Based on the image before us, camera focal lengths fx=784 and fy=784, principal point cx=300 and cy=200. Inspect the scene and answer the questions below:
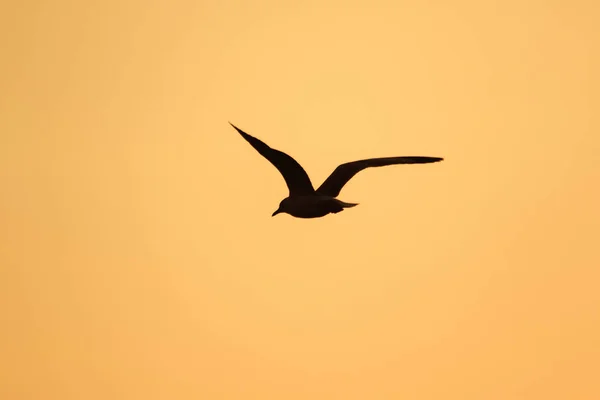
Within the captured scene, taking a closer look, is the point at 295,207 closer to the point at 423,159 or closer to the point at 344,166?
the point at 344,166

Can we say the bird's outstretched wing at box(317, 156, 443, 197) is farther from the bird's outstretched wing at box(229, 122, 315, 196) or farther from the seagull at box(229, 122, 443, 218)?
the bird's outstretched wing at box(229, 122, 315, 196)

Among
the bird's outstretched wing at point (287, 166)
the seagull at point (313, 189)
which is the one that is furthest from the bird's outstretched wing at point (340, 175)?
the bird's outstretched wing at point (287, 166)

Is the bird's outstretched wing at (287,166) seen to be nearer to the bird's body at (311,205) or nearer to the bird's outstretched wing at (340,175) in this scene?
the bird's body at (311,205)

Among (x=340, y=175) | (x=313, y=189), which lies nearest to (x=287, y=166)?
(x=313, y=189)

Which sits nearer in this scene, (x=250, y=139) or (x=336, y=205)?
(x=250, y=139)

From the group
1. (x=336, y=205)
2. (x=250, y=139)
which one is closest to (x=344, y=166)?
(x=336, y=205)

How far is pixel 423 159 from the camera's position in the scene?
3934mm

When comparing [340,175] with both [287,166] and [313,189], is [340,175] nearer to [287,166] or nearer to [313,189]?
[313,189]

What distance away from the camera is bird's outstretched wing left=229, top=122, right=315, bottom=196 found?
3632 mm

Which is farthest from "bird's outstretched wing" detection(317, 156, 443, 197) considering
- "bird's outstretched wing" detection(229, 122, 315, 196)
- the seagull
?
"bird's outstretched wing" detection(229, 122, 315, 196)

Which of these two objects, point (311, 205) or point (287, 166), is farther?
point (311, 205)

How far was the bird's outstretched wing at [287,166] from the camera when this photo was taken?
143 inches

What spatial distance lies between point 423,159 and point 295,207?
2.26 feet

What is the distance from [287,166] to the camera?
378 cm
